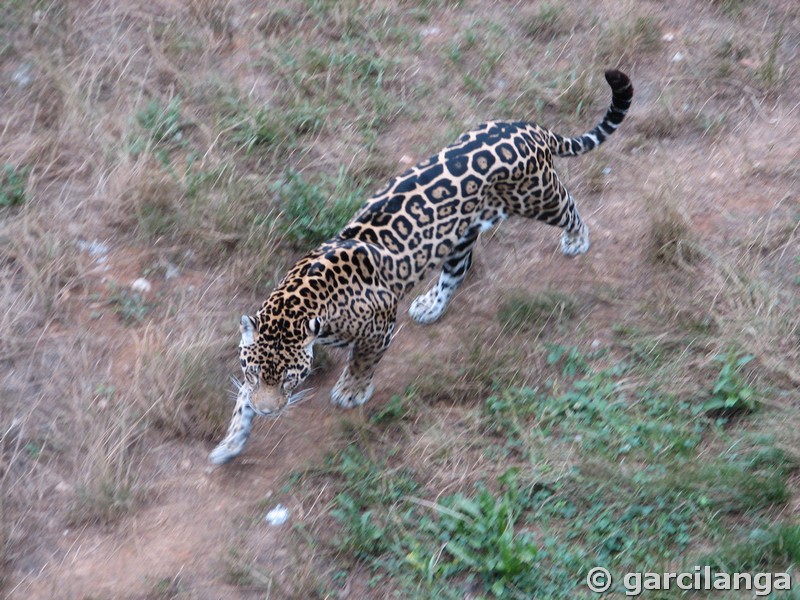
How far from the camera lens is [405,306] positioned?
23.6ft

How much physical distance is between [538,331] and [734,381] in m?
1.37

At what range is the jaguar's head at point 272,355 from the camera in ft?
18.2

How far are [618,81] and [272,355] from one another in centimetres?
310

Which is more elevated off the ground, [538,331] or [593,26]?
[593,26]

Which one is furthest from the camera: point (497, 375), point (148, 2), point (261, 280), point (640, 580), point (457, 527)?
point (148, 2)

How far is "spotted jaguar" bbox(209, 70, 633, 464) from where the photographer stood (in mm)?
5625

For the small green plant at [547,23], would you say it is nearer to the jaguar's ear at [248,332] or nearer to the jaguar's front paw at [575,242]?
the jaguar's front paw at [575,242]

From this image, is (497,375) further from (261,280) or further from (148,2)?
(148,2)

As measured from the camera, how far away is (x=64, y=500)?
569 cm

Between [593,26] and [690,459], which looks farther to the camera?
[593,26]

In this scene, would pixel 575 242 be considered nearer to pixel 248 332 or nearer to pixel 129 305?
pixel 248 332

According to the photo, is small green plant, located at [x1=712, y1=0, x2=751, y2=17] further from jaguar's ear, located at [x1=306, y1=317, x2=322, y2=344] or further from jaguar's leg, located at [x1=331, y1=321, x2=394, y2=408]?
jaguar's ear, located at [x1=306, y1=317, x2=322, y2=344]

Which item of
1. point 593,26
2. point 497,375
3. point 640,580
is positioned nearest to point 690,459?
point 640,580

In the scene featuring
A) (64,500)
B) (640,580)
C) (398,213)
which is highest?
(398,213)
